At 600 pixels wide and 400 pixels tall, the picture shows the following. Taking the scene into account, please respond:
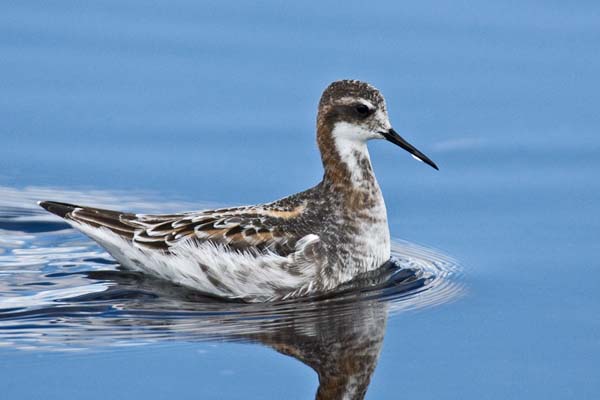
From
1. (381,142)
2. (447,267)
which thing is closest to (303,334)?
(447,267)

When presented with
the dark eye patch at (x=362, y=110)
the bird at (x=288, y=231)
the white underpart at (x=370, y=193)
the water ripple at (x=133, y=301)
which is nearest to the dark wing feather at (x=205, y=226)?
the bird at (x=288, y=231)

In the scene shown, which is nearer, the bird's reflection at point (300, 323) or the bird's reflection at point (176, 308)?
the bird's reflection at point (300, 323)

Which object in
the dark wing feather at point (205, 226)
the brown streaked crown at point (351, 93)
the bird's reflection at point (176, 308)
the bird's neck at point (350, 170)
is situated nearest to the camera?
the bird's reflection at point (176, 308)

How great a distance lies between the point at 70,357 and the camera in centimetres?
923

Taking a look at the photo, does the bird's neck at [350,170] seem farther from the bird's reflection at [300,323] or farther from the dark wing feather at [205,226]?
the bird's reflection at [300,323]

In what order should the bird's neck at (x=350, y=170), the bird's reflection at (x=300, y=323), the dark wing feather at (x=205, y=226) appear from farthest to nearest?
the bird's neck at (x=350, y=170), the dark wing feather at (x=205, y=226), the bird's reflection at (x=300, y=323)

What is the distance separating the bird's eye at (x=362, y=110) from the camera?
11.1 metres

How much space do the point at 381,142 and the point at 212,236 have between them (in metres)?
3.21

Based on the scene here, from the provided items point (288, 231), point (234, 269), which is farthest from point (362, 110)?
point (234, 269)

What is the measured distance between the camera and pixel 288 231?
35.5 ft

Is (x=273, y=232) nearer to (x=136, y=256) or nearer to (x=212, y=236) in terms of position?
(x=212, y=236)

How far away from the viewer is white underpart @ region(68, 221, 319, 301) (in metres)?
10.6

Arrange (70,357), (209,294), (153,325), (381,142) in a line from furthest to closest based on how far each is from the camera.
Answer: (381,142), (209,294), (153,325), (70,357)

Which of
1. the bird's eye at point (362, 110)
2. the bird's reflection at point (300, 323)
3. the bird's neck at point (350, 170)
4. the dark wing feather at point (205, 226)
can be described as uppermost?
the bird's eye at point (362, 110)
